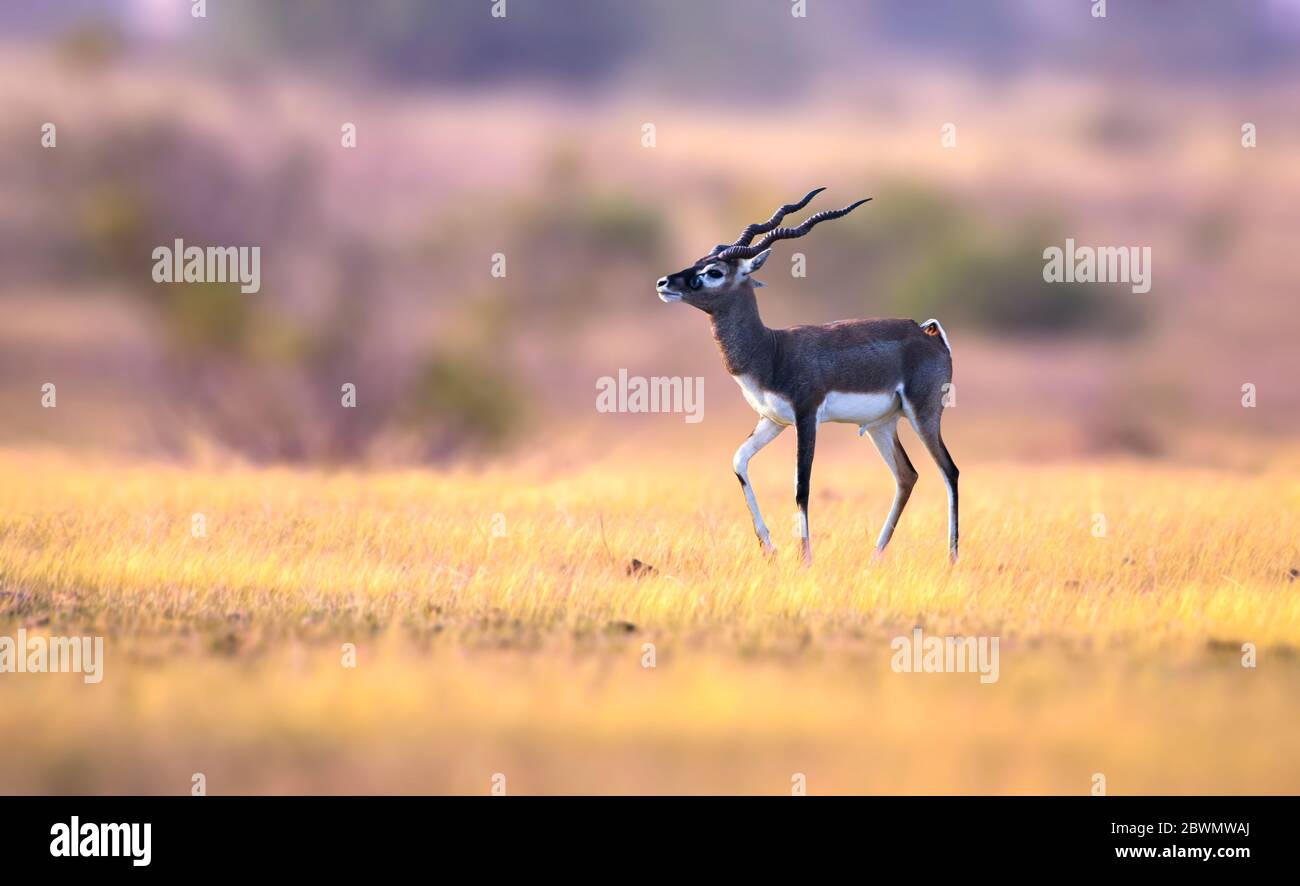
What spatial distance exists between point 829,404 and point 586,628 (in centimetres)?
333

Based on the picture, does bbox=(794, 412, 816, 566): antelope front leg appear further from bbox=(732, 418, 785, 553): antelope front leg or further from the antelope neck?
the antelope neck

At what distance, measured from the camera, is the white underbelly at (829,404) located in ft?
43.4

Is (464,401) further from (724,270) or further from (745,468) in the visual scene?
(745,468)

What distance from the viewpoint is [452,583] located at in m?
12.4

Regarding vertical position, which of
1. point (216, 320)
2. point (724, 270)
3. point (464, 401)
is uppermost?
point (216, 320)

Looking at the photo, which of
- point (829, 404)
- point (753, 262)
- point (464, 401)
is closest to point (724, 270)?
point (753, 262)

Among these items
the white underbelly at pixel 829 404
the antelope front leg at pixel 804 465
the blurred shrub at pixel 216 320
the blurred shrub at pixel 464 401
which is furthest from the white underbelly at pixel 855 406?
the blurred shrub at pixel 216 320

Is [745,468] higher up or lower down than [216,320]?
lower down

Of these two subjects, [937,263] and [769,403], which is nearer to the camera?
[769,403]

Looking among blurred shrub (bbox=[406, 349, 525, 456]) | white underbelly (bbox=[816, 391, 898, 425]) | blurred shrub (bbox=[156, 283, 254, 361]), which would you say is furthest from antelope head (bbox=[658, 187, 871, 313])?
blurred shrub (bbox=[156, 283, 254, 361])

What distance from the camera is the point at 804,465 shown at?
1314cm

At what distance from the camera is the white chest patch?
43.3ft

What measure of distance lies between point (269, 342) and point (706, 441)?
1057cm

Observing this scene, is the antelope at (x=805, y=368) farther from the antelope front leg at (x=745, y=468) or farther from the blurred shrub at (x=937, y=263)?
the blurred shrub at (x=937, y=263)
